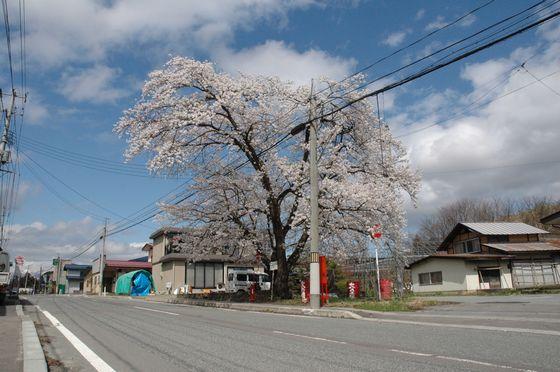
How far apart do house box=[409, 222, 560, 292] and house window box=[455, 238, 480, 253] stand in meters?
0.09

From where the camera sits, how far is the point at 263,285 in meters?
34.1

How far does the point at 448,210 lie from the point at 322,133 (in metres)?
50.1

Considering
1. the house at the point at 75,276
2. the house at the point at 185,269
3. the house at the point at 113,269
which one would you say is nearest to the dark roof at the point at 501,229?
the house at the point at 185,269

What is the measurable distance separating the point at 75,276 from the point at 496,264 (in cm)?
7321

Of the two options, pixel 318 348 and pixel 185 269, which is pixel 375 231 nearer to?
pixel 318 348

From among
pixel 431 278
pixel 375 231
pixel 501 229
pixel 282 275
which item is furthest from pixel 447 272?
pixel 375 231

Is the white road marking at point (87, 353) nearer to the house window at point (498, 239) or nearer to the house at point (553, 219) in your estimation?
the house at point (553, 219)

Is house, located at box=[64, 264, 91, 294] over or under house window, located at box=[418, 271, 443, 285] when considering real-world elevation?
over

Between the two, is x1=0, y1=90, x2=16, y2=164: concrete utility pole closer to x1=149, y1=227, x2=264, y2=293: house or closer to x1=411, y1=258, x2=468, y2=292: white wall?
x1=149, y1=227, x2=264, y2=293: house

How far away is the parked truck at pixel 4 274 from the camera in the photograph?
898 inches

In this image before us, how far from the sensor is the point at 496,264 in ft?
124

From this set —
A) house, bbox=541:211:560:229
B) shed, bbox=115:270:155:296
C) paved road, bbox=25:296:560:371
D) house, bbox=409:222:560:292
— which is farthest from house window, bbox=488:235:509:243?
shed, bbox=115:270:155:296

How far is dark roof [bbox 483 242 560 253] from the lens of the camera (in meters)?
38.1

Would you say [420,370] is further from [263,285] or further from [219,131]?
[263,285]
